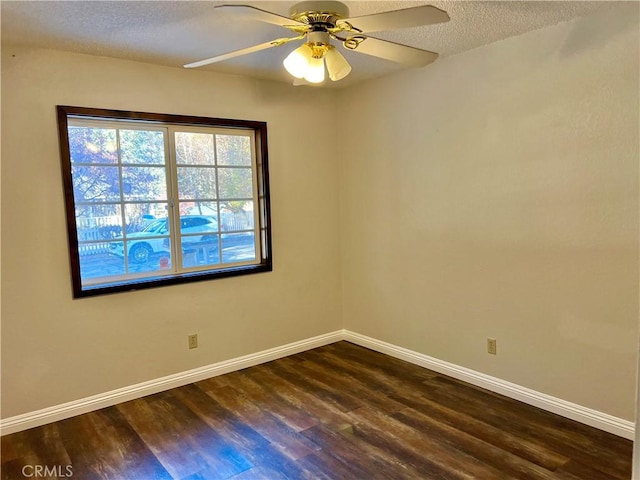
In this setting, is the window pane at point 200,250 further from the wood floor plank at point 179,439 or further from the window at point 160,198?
the wood floor plank at point 179,439

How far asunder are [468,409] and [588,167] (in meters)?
1.60

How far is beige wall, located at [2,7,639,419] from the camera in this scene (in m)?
2.47

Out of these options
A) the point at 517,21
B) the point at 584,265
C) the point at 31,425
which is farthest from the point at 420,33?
the point at 31,425

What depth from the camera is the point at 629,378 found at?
243cm

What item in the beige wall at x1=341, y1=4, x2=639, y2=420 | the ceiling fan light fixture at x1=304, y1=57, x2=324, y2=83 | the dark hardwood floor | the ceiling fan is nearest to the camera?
the ceiling fan

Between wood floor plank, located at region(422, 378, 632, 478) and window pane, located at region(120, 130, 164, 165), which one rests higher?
window pane, located at region(120, 130, 164, 165)

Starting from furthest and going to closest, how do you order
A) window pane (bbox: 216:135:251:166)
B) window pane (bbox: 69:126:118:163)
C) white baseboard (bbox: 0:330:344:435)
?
Answer: window pane (bbox: 216:135:251:166) < window pane (bbox: 69:126:118:163) < white baseboard (bbox: 0:330:344:435)

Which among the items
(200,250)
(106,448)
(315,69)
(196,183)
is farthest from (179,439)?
(315,69)

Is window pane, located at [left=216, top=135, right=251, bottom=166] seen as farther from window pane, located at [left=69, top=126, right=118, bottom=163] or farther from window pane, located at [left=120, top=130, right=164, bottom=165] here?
window pane, located at [left=69, top=126, right=118, bottom=163]

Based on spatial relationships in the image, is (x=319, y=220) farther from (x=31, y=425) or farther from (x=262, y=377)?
(x=31, y=425)

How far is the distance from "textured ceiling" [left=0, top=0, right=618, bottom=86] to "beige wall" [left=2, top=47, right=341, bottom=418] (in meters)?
0.24

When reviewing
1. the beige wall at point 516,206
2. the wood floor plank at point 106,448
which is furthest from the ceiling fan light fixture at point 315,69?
the wood floor plank at point 106,448

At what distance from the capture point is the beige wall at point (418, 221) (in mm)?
2475

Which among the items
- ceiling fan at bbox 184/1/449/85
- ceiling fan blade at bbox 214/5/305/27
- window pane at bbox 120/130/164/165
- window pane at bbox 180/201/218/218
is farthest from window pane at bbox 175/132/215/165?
ceiling fan blade at bbox 214/5/305/27
